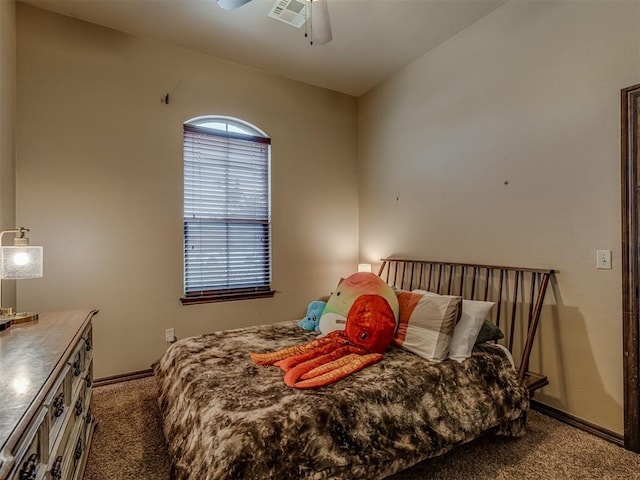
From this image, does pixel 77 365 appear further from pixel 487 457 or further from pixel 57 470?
pixel 487 457

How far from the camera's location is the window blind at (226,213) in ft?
→ 10.9

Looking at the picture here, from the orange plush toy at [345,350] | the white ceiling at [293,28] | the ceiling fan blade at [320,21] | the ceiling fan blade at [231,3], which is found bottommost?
the orange plush toy at [345,350]

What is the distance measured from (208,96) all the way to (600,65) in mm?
3194

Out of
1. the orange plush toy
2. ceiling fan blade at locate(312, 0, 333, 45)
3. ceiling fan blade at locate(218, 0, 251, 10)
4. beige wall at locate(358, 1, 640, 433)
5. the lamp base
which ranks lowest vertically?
the orange plush toy

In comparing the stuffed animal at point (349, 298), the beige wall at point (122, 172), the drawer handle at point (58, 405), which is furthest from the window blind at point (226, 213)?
the drawer handle at point (58, 405)

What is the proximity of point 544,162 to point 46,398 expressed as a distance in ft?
9.96

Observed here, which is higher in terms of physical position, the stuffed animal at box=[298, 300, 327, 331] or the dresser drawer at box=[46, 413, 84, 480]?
the stuffed animal at box=[298, 300, 327, 331]

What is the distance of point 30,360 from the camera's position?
1277 mm

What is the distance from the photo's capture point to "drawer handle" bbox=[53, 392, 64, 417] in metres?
1.26

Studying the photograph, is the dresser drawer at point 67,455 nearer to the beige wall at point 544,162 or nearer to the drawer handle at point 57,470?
the drawer handle at point 57,470

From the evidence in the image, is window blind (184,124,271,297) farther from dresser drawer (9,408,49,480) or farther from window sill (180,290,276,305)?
dresser drawer (9,408,49,480)

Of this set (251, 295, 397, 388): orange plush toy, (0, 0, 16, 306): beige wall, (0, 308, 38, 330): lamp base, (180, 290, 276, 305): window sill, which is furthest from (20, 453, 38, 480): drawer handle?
(180, 290, 276, 305): window sill

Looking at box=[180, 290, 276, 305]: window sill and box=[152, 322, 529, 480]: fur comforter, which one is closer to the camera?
box=[152, 322, 529, 480]: fur comforter

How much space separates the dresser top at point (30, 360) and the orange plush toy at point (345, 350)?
97cm
